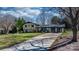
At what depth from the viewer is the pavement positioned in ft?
8.16

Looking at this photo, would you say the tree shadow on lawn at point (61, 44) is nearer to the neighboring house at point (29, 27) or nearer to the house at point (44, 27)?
the house at point (44, 27)

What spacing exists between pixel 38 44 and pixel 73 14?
19.3 inches

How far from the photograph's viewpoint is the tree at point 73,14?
247cm

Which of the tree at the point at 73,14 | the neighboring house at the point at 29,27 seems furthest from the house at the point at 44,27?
the tree at the point at 73,14

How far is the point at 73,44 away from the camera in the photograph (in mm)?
2480

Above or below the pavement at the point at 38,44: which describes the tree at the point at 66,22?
above

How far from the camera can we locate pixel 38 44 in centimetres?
249

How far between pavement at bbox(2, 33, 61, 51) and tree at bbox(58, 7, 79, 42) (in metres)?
0.18

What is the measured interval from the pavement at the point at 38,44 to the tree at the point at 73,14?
181mm

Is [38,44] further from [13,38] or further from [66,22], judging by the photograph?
[66,22]

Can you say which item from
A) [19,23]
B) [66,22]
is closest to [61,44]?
[66,22]

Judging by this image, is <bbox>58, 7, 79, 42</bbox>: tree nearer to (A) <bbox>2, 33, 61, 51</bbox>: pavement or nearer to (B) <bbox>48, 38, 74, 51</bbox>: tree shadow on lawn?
(B) <bbox>48, 38, 74, 51</bbox>: tree shadow on lawn
